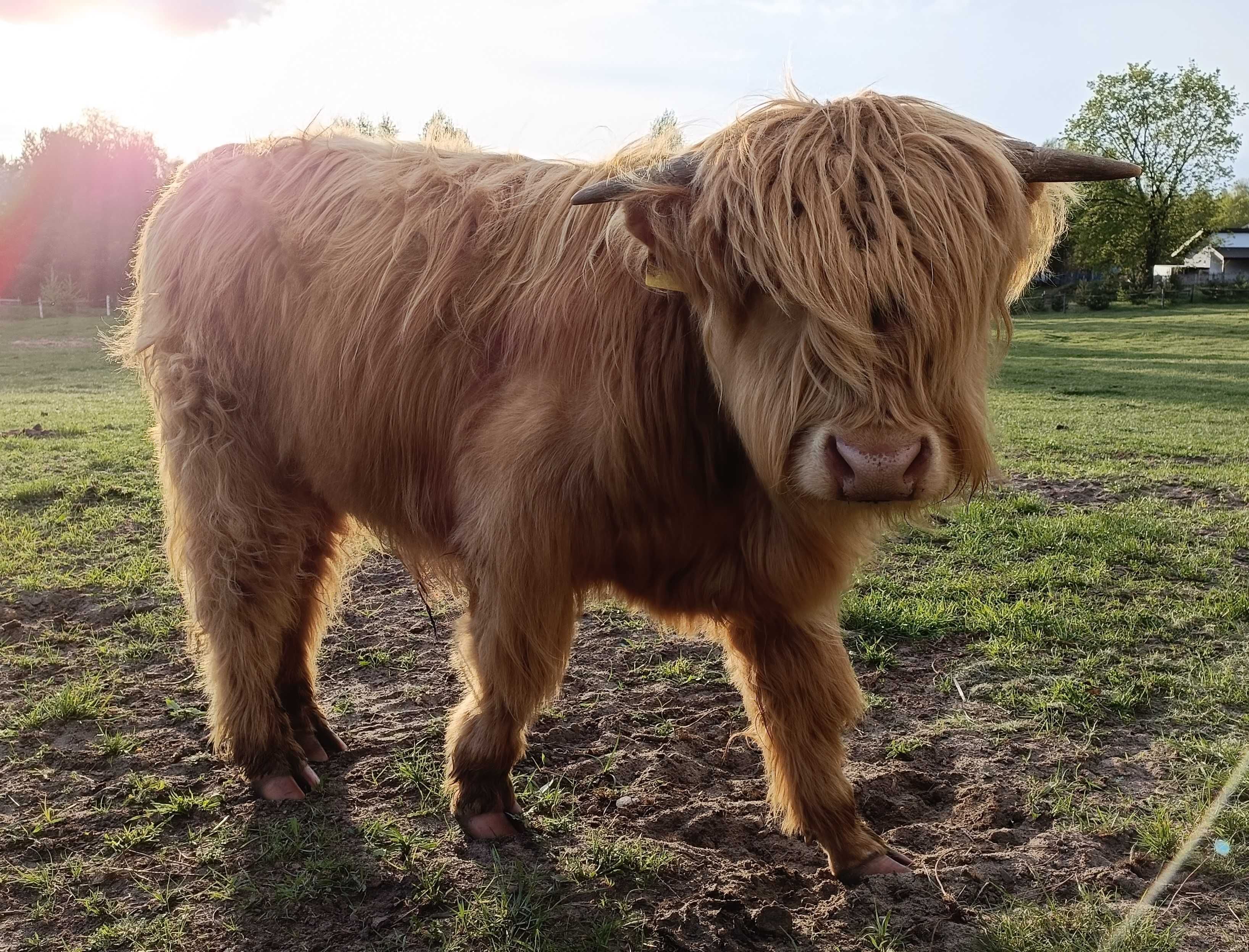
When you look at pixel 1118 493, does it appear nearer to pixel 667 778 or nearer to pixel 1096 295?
pixel 667 778

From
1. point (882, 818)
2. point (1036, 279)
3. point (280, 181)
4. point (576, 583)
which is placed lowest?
point (882, 818)

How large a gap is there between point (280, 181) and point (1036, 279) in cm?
223

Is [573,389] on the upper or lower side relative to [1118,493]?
upper

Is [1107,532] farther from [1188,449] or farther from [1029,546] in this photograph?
[1188,449]

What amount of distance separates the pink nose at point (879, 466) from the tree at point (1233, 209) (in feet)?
221

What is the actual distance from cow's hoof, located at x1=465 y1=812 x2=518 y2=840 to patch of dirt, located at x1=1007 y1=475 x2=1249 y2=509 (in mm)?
4326

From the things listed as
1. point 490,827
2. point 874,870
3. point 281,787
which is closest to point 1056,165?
point 874,870

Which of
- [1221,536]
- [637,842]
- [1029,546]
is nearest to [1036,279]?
[637,842]

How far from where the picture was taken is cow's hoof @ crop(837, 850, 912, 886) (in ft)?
7.80

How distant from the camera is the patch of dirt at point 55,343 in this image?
80.2 ft

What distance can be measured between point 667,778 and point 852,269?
1.70 metres

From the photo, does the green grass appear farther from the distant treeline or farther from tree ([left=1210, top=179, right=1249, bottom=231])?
tree ([left=1210, top=179, right=1249, bottom=231])

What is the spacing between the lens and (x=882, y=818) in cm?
267

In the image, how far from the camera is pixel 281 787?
2.78m
